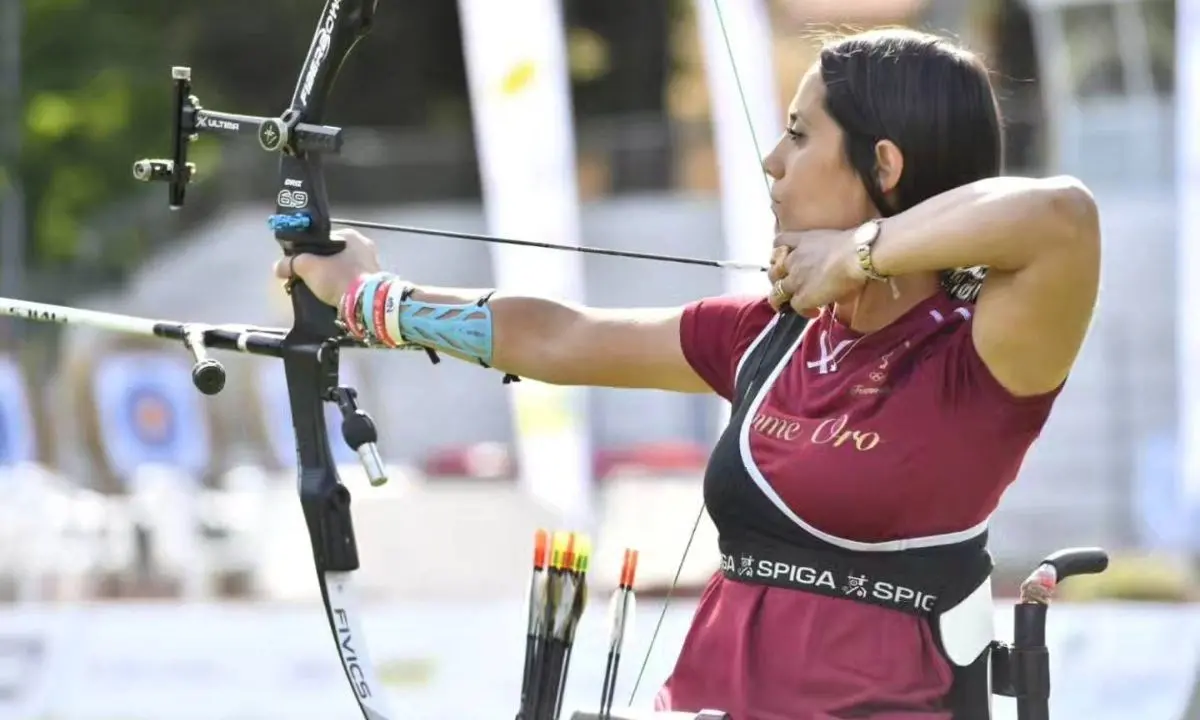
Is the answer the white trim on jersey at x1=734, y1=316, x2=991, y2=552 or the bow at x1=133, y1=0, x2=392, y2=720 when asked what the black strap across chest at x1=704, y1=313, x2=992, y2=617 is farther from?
the bow at x1=133, y1=0, x2=392, y2=720

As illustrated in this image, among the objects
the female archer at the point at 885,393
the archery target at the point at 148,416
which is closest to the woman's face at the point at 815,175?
the female archer at the point at 885,393

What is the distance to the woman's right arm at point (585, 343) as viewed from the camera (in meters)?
2.45

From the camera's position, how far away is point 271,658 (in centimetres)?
594

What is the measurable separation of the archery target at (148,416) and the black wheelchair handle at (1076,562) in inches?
439

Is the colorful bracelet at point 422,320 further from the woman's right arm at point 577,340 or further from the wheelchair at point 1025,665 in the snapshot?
the wheelchair at point 1025,665

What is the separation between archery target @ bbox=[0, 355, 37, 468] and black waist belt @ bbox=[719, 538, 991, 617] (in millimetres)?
11079

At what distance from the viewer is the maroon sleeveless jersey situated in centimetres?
209

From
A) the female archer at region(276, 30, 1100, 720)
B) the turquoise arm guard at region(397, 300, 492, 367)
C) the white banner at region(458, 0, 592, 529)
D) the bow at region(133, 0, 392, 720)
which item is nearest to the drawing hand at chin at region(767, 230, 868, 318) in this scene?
the female archer at region(276, 30, 1100, 720)

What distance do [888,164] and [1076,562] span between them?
0.53 meters

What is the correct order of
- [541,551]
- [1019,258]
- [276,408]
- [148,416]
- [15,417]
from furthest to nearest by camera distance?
[148,416] → [276,408] → [15,417] → [541,551] → [1019,258]

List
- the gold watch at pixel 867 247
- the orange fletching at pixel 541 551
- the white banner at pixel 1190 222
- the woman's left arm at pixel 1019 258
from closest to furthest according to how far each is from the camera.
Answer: the woman's left arm at pixel 1019 258, the gold watch at pixel 867 247, the orange fletching at pixel 541 551, the white banner at pixel 1190 222

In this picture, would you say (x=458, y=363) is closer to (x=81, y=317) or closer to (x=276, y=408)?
(x=276, y=408)

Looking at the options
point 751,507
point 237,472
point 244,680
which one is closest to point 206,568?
point 237,472

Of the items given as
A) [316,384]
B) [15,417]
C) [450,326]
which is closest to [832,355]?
[450,326]
